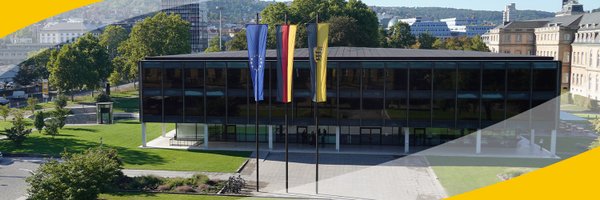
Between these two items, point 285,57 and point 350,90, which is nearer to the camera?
point 285,57

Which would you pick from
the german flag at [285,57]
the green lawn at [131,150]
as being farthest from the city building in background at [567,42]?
the german flag at [285,57]

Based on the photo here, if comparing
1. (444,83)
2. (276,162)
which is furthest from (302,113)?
(444,83)

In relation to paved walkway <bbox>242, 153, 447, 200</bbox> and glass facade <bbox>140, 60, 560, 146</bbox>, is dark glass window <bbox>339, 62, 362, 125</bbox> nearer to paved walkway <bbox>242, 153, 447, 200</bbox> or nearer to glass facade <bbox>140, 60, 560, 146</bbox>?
glass facade <bbox>140, 60, 560, 146</bbox>

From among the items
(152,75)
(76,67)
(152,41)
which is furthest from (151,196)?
(152,41)

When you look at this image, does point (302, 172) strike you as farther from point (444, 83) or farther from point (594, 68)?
point (594, 68)

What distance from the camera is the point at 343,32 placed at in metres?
85.0

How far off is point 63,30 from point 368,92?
10584cm

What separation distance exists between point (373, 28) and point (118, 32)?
175 feet

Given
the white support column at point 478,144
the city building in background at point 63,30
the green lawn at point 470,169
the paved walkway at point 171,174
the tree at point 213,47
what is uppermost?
the city building in background at point 63,30

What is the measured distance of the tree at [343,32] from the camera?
84.8 metres

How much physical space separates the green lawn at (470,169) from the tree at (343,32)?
157 ft

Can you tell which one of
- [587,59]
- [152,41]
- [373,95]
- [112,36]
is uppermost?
[112,36]

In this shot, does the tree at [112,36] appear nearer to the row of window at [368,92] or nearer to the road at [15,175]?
the row of window at [368,92]

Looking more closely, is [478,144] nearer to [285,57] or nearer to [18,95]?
[285,57]
